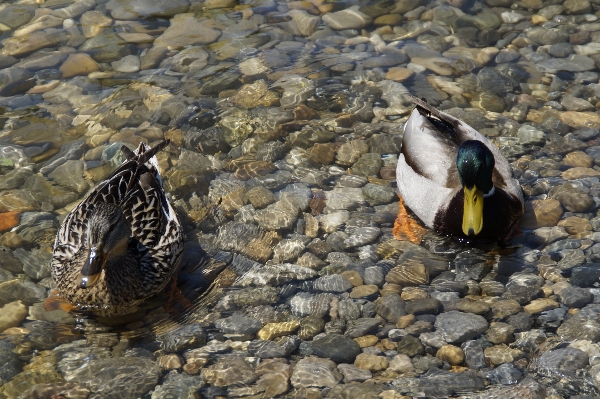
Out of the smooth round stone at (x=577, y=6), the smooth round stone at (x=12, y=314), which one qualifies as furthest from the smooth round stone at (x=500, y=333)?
the smooth round stone at (x=577, y=6)

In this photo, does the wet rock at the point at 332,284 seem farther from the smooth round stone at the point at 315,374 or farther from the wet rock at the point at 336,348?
the smooth round stone at the point at 315,374

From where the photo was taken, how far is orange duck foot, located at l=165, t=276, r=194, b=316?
5406 millimetres

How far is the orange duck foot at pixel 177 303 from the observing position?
5.41 m

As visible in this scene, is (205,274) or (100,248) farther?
(205,274)

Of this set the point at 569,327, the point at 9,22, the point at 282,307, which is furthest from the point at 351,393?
the point at 9,22

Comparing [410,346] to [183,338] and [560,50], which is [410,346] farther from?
[560,50]

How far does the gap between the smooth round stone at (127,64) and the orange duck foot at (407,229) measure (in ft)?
12.4

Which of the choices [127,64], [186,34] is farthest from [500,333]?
[186,34]

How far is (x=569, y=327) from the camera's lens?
5.04 metres

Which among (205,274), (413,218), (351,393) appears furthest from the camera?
(413,218)

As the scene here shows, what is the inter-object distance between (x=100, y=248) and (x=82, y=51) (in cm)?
444

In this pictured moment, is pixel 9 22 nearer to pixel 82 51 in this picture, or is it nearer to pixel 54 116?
pixel 82 51

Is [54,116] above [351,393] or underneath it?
above

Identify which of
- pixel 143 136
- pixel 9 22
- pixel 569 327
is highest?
pixel 9 22
